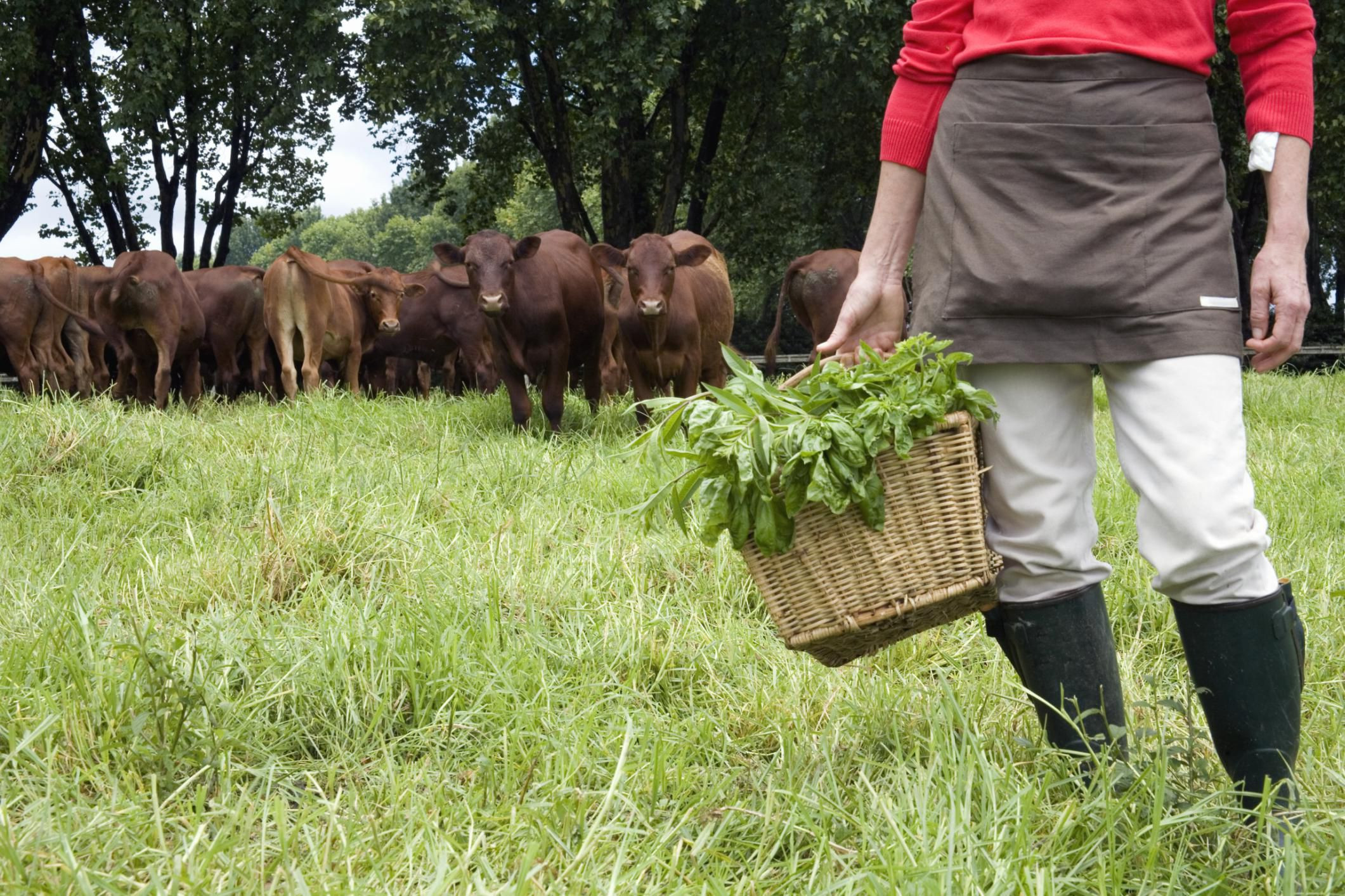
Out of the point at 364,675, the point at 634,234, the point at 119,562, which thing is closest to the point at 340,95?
the point at 634,234

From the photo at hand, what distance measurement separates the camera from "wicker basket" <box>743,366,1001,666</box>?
2279 mm

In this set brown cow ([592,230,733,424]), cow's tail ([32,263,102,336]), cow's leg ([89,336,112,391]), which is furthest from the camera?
cow's leg ([89,336,112,391])

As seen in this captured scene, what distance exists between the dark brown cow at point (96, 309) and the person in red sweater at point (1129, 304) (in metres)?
11.3

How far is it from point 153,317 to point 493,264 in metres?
4.10

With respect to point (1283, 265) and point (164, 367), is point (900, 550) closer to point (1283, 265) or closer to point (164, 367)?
point (1283, 265)

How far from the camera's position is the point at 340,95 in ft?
65.0

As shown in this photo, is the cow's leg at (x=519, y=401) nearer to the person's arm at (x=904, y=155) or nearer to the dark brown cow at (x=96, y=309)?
the dark brown cow at (x=96, y=309)

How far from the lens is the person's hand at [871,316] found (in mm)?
2637

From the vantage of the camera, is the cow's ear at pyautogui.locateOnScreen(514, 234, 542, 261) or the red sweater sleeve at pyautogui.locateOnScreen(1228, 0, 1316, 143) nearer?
the red sweater sleeve at pyautogui.locateOnScreen(1228, 0, 1316, 143)

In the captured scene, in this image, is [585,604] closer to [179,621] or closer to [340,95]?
[179,621]

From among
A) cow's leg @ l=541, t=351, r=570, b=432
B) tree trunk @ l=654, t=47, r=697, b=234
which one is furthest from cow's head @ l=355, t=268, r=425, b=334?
tree trunk @ l=654, t=47, r=697, b=234

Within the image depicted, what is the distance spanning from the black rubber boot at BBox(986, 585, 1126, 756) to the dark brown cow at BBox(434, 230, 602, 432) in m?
6.53

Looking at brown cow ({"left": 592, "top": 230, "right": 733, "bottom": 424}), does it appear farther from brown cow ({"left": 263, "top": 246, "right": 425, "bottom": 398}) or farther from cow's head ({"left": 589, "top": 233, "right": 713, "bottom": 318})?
brown cow ({"left": 263, "top": 246, "right": 425, "bottom": 398})

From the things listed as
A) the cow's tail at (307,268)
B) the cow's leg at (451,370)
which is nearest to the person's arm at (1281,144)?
the cow's tail at (307,268)
